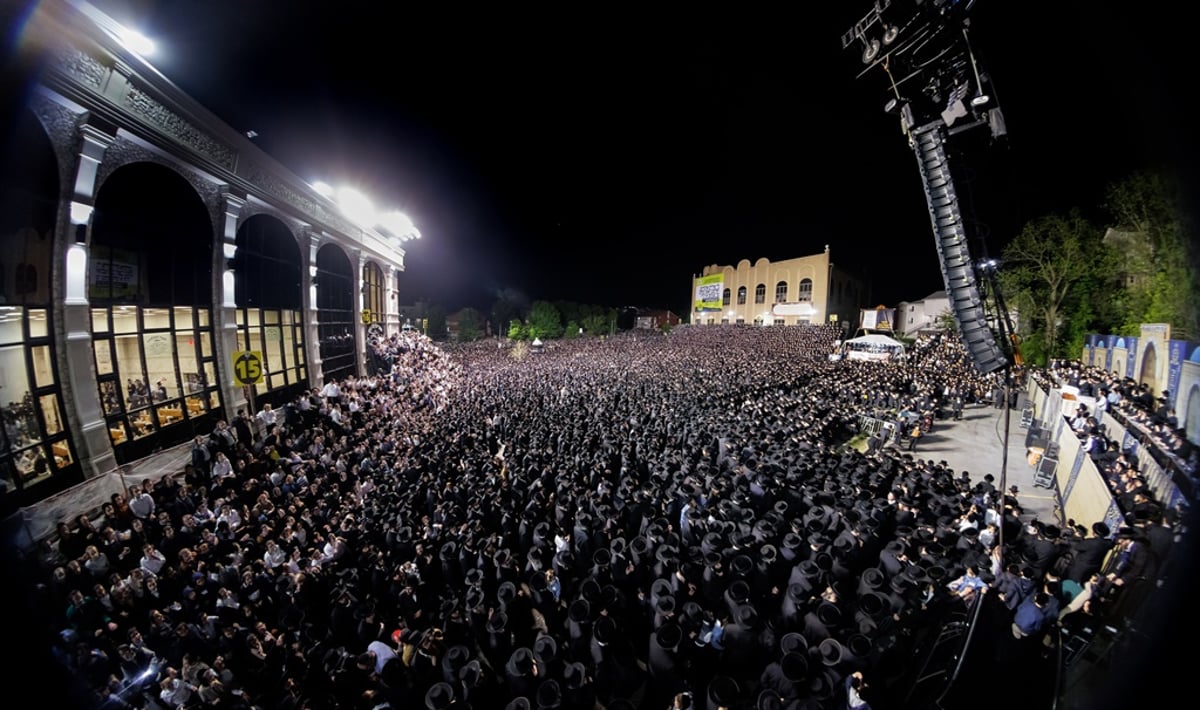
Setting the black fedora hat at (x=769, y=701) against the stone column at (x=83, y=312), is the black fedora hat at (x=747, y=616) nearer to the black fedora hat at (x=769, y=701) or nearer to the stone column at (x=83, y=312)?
the black fedora hat at (x=769, y=701)

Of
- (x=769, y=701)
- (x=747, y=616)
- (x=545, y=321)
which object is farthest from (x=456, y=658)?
(x=545, y=321)

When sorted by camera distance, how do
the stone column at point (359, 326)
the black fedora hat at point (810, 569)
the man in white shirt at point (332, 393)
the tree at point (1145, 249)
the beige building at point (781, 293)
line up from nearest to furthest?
the black fedora hat at point (810, 569) → the man in white shirt at point (332, 393) → the tree at point (1145, 249) → the stone column at point (359, 326) → the beige building at point (781, 293)

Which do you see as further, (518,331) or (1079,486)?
(518,331)

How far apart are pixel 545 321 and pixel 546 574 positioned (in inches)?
1989

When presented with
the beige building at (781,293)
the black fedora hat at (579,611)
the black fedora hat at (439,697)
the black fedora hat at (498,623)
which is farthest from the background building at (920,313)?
the black fedora hat at (439,697)

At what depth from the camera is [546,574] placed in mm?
5574

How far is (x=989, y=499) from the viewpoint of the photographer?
7.77m

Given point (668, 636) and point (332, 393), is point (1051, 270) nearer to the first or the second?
point (668, 636)

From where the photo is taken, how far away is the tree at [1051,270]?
66.8 feet

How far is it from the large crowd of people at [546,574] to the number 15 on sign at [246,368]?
147cm

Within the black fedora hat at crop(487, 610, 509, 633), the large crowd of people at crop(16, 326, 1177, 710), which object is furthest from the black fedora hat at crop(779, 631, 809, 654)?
the black fedora hat at crop(487, 610, 509, 633)

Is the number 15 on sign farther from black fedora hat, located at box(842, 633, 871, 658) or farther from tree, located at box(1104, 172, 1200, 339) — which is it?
tree, located at box(1104, 172, 1200, 339)

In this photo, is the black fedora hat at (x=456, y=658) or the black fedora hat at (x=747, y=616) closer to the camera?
the black fedora hat at (x=456, y=658)

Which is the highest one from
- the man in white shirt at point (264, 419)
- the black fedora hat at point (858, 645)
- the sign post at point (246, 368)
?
the sign post at point (246, 368)
